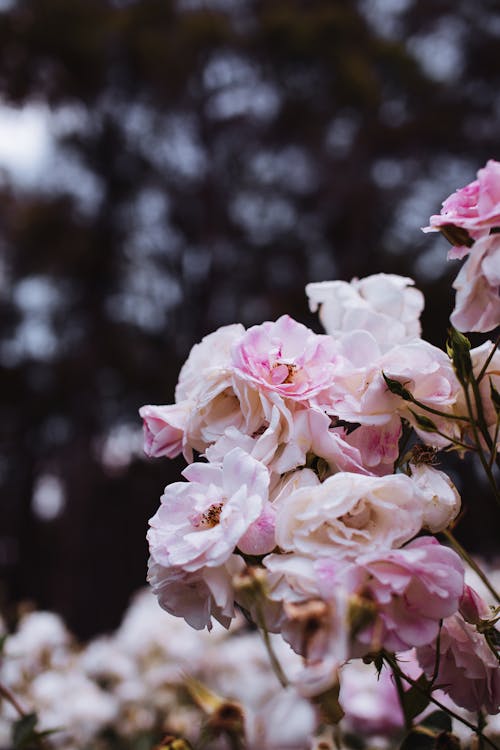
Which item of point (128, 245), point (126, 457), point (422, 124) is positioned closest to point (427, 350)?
point (126, 457)

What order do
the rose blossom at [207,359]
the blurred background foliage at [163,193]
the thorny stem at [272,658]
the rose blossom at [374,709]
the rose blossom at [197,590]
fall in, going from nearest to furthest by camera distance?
the thorny stem at [272,658] < the rose blossom at [197,590] < the rose blossom at [207,359] < the rose blossom at [374,709] < the blurred background foliage at [163,193]

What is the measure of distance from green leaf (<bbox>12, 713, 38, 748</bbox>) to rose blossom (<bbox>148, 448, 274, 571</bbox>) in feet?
1.07

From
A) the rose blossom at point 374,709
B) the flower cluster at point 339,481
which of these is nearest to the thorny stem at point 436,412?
the flower cluster at point 339,481

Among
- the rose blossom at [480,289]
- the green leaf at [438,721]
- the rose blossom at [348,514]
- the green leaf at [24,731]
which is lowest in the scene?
the green leaf at [24,731]

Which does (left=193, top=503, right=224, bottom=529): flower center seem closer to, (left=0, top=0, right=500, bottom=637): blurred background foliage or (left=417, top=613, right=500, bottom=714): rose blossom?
(left=417, top=613, right=500, bottom=714): rose blossom

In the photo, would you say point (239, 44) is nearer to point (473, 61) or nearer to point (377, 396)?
point (473, 61)

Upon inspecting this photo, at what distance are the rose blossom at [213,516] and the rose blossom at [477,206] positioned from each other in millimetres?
197

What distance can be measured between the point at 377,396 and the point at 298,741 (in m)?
0.25

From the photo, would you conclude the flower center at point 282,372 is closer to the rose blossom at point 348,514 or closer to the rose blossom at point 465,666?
the rose blossom at point 348,514

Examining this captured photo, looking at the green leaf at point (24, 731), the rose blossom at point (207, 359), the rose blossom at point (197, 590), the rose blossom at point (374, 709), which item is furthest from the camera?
the rose blossom at point (374, 709)

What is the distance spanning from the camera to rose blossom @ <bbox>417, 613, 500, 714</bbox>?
0.49m

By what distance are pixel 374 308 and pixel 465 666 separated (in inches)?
10.8

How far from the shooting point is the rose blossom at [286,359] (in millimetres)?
487

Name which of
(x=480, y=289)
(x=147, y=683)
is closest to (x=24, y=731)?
(x=480, y=289)
